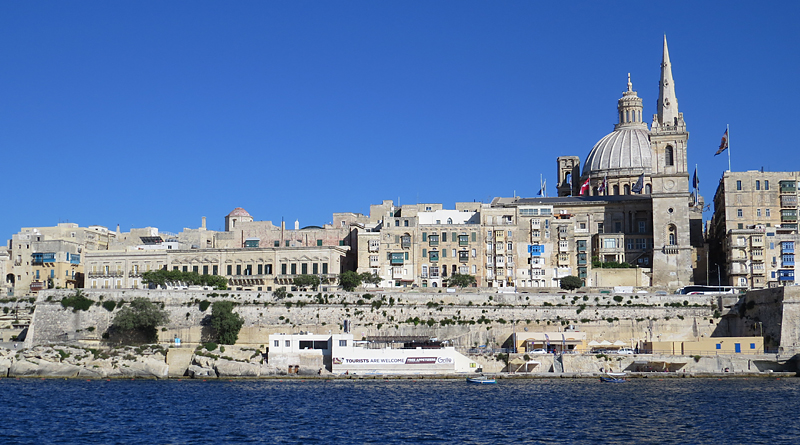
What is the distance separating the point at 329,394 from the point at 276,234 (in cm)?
3807

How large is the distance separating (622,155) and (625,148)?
38.9 inches

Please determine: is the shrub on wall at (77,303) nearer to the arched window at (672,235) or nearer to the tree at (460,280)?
the tree at (460,280)

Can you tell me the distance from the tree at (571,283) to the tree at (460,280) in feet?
23.6

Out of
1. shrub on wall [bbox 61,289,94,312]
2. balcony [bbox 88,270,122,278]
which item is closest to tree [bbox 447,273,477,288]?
shrub on wall [bbox 61,289,94,312]

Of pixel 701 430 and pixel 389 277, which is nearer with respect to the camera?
pixel 701 430

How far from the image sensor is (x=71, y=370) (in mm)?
62000

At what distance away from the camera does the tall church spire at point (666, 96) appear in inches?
3964

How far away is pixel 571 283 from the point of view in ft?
248

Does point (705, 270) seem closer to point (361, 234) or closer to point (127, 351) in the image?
point (361, 234)

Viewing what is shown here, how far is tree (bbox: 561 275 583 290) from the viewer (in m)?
75.5

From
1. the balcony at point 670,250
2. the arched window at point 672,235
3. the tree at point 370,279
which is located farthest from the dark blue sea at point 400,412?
the arched window at point 672,235

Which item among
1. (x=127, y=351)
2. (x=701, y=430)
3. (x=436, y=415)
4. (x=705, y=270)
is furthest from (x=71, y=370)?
(x=705, y=270)

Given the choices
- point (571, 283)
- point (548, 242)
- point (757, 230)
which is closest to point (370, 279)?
point (548, 242)

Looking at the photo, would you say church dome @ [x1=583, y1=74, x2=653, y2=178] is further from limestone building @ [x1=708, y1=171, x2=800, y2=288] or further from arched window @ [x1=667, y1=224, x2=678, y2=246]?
arched window @ [x1=667, y1=224, x2=678, y2=246]
